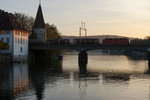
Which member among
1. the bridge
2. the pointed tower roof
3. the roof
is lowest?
the bridge

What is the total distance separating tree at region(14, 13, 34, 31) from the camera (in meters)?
119

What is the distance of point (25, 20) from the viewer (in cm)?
12281

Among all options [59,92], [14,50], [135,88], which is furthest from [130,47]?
[59,92]

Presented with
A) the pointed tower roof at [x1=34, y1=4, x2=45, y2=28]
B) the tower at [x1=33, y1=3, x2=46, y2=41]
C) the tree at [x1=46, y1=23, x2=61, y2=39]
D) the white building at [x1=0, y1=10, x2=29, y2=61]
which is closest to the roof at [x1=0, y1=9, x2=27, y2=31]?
the white building at [x1=0, y1=10, x2=29, y2=61]

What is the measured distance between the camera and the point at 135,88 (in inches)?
1588

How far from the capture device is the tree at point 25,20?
391ft

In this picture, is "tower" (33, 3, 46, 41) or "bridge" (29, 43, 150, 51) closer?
"bridge" (29, 43, 150, 51)

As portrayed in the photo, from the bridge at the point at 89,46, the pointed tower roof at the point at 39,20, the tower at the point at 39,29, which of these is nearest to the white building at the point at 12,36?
the bridge at the point at 89,46

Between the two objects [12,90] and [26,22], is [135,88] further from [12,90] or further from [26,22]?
[26,22]

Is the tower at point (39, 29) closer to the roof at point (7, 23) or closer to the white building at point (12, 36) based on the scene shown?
the white building at point (12, 36)

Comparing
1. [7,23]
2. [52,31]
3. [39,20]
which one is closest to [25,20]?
[39,20]

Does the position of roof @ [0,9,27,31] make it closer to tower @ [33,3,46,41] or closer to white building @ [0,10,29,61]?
white building @ [0,10,29,61]

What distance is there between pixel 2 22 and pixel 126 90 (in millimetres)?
60119

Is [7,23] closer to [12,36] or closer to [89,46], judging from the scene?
[12,36]
